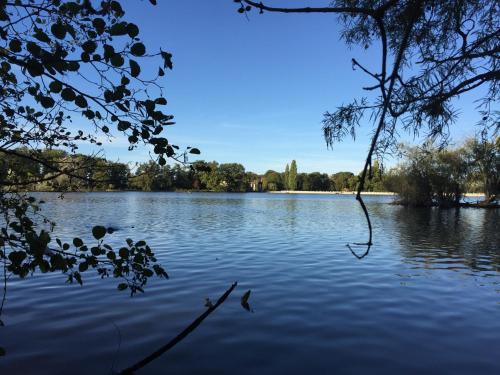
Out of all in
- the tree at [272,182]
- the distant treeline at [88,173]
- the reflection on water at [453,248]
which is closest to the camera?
the distant treeline at [88,173]

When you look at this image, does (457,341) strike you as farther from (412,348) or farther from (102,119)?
(102,119)

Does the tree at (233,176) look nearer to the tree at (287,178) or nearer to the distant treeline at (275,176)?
the distant treeline at (275,176)

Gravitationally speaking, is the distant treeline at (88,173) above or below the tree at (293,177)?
below

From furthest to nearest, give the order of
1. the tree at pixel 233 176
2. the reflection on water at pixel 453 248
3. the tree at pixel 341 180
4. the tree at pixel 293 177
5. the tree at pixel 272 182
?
the tree at pixel 272 182
the tree at pixel 293 177
the tree at pixel 341 180
the tree at pixel 233 176
the reflection on water at pixel 453 248

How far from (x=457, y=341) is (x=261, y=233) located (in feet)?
55.5

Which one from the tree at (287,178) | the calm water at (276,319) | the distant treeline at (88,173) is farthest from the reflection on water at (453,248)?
the tree at (287,178)

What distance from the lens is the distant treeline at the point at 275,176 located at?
3.96 m

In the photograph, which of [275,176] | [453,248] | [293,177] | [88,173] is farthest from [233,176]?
[88,173]

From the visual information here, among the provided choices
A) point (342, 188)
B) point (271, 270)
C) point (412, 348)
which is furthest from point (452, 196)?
point (342, 188)

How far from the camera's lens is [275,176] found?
624 ft

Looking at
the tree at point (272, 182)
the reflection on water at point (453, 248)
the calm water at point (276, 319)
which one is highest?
the tree at point (272, 182)

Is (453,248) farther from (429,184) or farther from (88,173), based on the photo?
(429,184)

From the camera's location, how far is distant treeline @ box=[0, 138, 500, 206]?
13.0 ft

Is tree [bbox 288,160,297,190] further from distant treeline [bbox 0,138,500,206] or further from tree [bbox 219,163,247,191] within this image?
tree [bbox 219,163,247,191]
